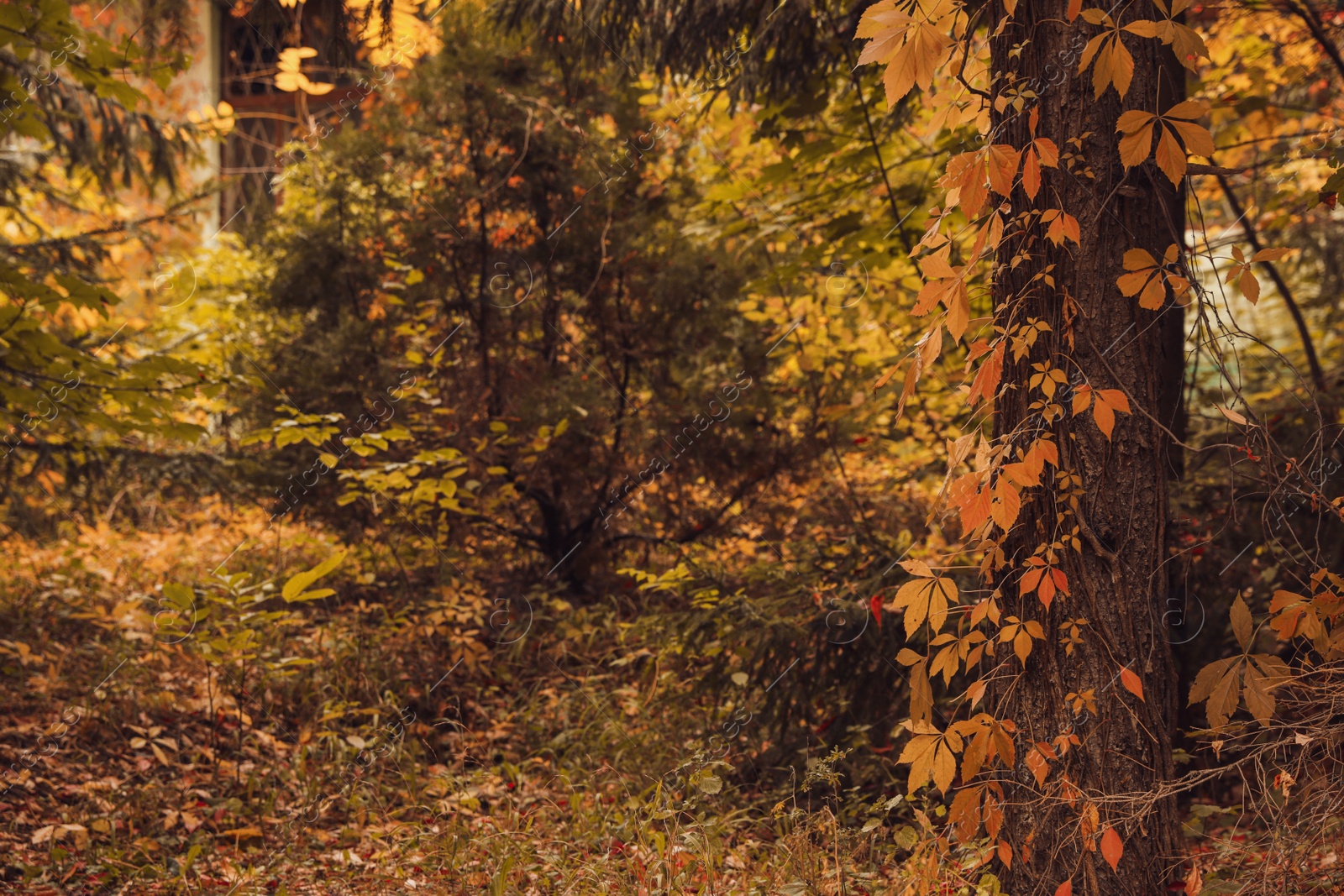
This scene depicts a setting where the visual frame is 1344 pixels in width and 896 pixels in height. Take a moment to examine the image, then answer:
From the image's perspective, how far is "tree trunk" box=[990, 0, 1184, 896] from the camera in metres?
2.13

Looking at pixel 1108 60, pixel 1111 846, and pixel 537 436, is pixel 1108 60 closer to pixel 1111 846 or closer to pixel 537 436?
pixel 1111 846

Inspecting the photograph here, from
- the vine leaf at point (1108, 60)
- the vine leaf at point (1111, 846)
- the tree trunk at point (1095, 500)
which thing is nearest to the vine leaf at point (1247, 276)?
the tree trunk at point (1095, 500)

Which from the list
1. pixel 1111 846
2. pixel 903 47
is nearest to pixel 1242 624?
pixel 1111 846

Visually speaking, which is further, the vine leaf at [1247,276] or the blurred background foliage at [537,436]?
the blurred background foliage at [537,436]

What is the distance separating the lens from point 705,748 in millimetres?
3639

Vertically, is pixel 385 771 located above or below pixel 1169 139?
below

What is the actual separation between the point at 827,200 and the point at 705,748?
2.57 metres

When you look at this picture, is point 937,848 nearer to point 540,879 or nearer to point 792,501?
point 540,879

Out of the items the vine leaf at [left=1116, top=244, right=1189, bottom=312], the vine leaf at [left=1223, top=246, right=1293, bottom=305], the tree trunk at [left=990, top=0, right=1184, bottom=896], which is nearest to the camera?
the vine leaf at [left=1223, top=246, right=1293, bottom=305]

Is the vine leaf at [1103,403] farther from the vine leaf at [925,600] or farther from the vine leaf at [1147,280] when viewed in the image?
the vine leaf at [925,600]

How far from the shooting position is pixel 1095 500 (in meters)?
2.16

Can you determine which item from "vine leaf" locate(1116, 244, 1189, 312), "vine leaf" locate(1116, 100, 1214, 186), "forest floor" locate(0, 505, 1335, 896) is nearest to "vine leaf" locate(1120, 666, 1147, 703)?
"forest floor" locate(0, 505, 1335, 896)

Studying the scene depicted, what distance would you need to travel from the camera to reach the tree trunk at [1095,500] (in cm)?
213

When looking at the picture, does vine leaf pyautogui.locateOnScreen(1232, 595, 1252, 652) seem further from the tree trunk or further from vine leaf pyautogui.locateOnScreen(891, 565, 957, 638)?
vine leaf pyautogui.locateOnScreen(891, 565, 957, 638)
